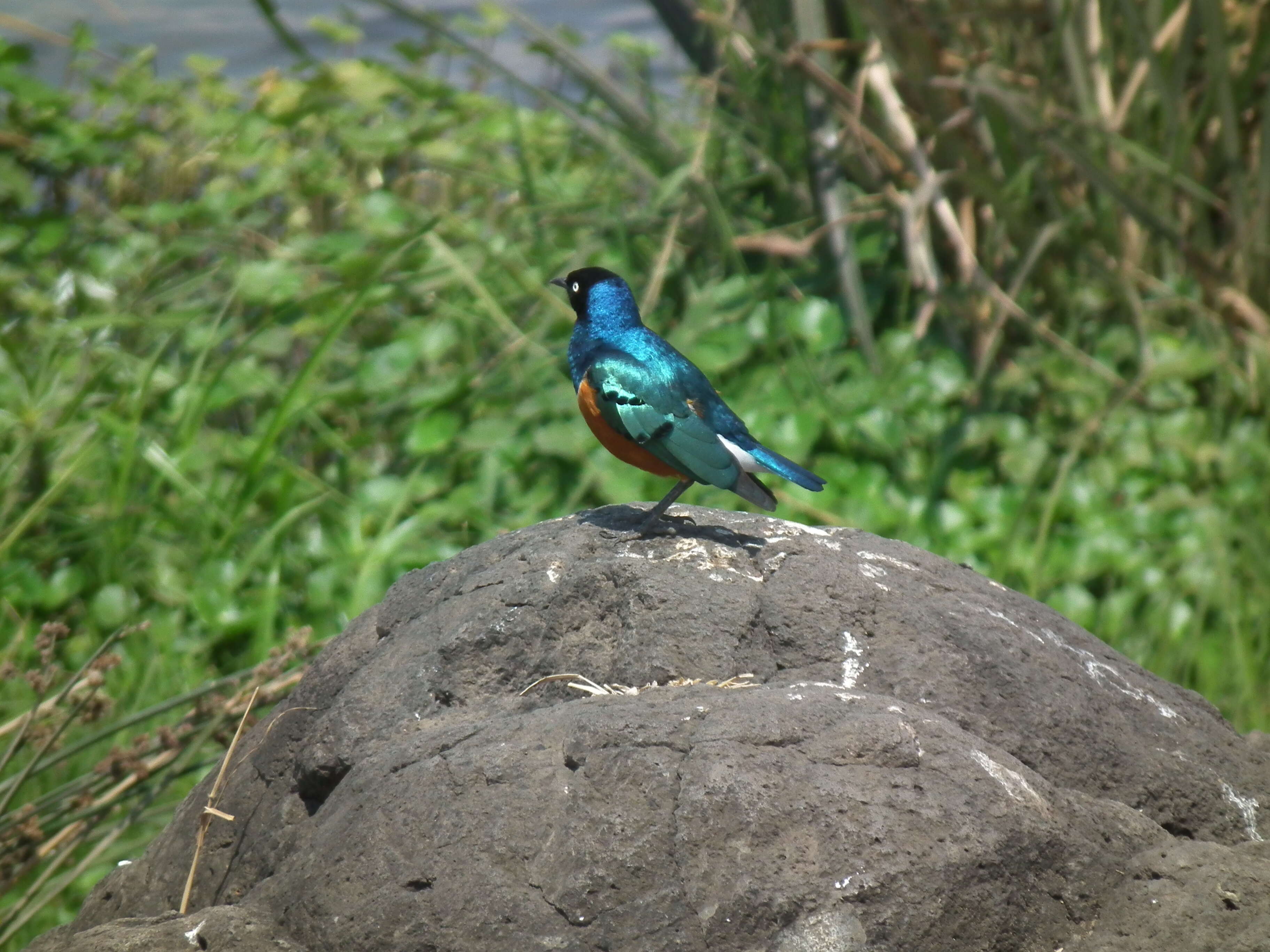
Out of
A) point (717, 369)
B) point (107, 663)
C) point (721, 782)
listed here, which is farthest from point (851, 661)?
point (717, 369)

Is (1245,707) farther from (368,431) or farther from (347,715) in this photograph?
(368,431)

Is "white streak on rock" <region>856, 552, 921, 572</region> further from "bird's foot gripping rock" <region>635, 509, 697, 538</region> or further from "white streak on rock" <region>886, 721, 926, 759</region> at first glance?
"white streak on rock" <region>886, 721, 926, 759</region>

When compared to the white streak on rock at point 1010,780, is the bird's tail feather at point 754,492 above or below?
above

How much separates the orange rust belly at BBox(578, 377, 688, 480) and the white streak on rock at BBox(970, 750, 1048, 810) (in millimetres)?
946

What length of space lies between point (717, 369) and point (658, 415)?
2.00 metres

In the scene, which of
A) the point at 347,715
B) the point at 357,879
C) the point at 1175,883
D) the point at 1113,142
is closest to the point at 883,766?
the point at 1175,883

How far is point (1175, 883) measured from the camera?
1.81 metres

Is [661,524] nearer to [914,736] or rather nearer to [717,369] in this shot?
[914,736]

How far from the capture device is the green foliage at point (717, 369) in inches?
164

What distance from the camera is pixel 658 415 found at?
2.61m

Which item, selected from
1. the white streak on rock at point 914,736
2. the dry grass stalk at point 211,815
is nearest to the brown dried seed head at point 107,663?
the dry grass stalk at point 211,815

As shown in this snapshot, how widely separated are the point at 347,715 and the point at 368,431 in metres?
2.69

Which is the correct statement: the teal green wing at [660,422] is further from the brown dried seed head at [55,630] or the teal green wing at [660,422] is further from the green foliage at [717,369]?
the green foliage at [717,369]

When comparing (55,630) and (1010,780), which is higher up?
(1010,780)
